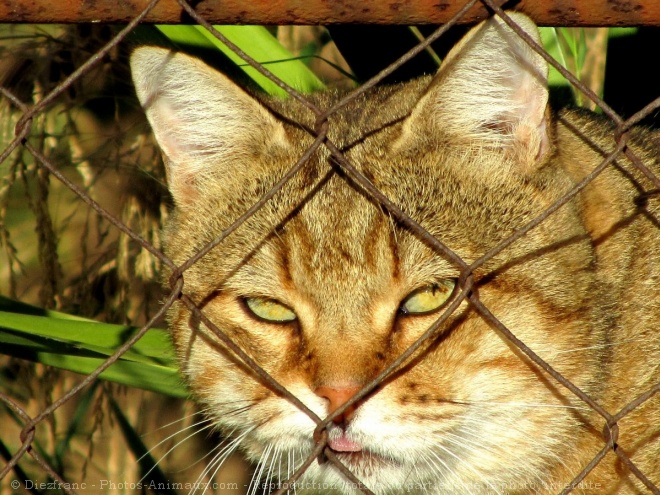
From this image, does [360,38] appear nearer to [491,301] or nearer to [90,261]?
[491,301]

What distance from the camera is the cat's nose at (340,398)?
1.74 metres

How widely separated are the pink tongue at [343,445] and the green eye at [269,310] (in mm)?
327

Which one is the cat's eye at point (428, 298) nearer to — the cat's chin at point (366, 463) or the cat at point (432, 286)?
the cat at point (432, 286)

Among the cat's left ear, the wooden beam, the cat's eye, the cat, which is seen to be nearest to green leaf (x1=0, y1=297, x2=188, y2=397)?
the cat

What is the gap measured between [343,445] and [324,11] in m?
0.91

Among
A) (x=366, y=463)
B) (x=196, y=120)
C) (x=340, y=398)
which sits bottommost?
(x=366, y=463)

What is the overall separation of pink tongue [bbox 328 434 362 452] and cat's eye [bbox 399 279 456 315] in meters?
0.31

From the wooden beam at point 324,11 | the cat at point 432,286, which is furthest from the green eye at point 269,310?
the wooden beam at point 324,11

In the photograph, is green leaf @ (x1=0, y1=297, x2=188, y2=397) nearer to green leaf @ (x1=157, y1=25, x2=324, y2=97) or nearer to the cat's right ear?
the cat's right ear

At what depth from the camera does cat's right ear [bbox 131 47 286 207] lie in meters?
1.97

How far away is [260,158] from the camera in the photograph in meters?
2.16

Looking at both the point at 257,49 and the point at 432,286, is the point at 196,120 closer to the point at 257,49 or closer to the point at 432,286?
the point at 257,49

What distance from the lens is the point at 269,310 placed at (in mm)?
2064

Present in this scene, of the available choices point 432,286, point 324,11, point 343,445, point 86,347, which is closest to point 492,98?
point 432,286
